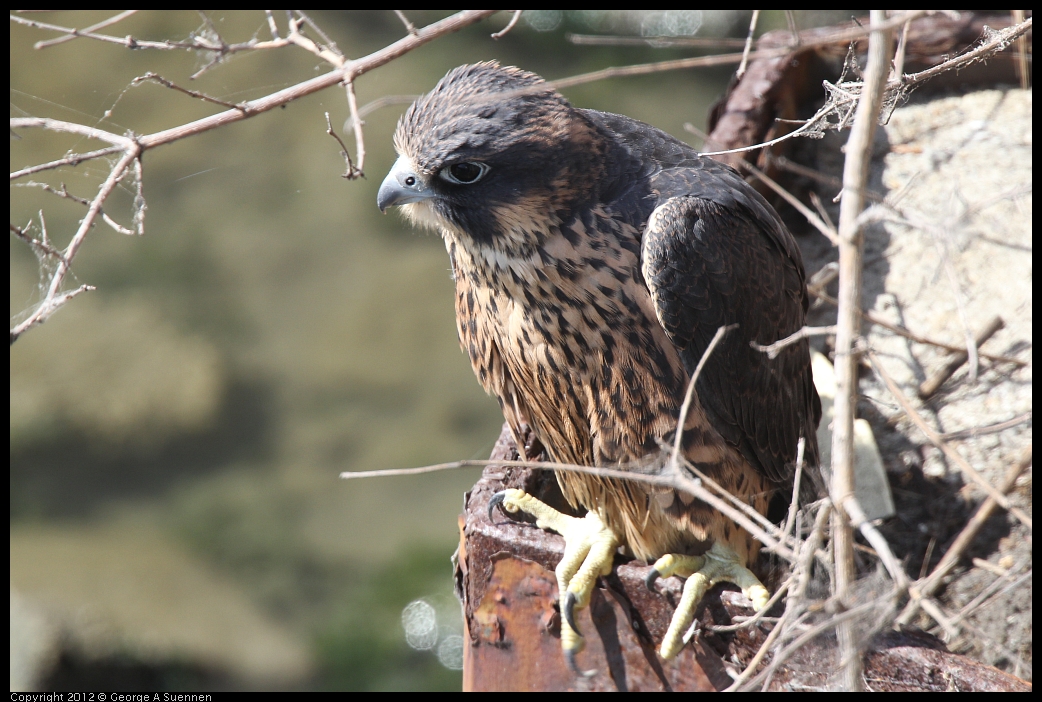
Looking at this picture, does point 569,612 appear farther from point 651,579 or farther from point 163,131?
point 163,131

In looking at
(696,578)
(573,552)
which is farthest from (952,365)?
(573,552)

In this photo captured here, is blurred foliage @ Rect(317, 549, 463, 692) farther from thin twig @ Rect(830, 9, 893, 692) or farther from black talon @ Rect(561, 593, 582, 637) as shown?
thin twig @ Rect(830, 9, 893, 692)

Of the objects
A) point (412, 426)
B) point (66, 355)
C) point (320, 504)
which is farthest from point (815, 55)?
point (66, 355)

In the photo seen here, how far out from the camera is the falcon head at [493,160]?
190 cm

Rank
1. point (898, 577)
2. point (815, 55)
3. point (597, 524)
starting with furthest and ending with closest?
point (815, 55)
point (597, 524)
point (898, 577)

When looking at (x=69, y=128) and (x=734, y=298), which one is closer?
(x=69, y=128)

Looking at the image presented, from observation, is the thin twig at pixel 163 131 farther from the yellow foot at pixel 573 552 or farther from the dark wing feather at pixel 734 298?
the yellow foot at pixel 573 552

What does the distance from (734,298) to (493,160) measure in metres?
0.73

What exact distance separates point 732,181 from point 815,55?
1736 millimetres

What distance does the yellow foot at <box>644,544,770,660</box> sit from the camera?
2.01 m

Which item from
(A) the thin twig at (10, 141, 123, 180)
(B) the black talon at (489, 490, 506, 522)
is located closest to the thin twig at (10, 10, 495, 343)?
(A) the thin twig at (10, 141, 123, 180)

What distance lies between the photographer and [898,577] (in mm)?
1288

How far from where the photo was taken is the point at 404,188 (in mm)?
1978

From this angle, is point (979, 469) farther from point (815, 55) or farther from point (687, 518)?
point (815, 55)
